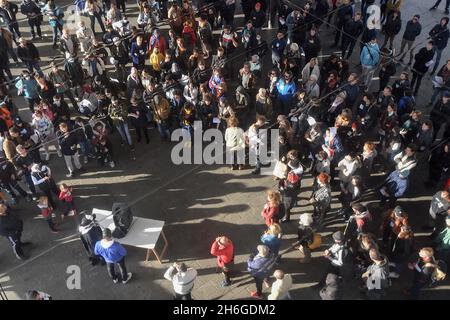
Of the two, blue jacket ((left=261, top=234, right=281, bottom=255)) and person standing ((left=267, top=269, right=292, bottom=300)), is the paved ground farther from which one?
person standing ((left=267, top=269, right=292, bottom=300))

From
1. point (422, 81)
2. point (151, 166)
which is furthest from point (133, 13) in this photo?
point (422, 81)

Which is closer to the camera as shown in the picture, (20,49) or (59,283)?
(59,283)

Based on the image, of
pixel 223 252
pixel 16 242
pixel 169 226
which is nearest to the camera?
pixel 223 252

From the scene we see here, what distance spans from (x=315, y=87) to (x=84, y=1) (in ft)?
25.6

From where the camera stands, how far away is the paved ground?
8.62 meters

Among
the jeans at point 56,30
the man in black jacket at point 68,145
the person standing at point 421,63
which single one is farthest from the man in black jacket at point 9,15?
the person standing at point 421,63

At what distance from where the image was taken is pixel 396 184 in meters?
8.95

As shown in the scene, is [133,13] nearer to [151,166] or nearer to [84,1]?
[84,1]

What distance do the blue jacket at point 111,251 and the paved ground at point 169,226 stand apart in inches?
35.3

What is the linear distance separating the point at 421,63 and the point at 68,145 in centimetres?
875

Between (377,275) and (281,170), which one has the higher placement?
(281,170)

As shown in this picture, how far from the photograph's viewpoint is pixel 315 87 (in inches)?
441

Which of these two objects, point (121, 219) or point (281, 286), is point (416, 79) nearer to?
point (281, 286)

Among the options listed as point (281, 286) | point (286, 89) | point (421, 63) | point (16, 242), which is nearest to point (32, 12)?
point (16, 242)
